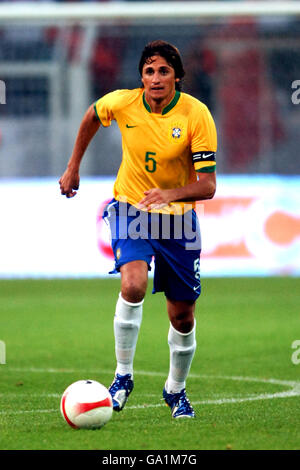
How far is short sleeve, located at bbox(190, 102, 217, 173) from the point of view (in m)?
5.61

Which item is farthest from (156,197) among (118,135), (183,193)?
(118,135)

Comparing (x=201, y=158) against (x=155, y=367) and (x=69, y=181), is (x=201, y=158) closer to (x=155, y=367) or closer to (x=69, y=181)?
(x=69, y=181)

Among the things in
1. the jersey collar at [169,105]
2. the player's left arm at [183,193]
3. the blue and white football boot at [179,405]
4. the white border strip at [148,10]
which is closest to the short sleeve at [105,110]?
the jersey collar at [169,105]

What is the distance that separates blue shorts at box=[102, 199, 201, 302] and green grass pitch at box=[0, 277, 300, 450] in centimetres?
76

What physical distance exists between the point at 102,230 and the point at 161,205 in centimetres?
851

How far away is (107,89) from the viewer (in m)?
15.8

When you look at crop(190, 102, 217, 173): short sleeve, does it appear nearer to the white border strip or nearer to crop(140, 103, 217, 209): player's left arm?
crop(140, 103, 217, 209): player's left arm

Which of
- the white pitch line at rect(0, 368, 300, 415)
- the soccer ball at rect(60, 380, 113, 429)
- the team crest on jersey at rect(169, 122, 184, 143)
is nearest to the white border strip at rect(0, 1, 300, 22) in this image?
the white pitch line at rect(0, 368, 300, 415)

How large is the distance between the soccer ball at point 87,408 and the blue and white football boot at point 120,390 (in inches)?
13.6

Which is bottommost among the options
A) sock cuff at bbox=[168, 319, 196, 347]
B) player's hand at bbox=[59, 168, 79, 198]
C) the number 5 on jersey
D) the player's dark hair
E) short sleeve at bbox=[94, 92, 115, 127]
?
sock cuff at bbox=[168, 319, 196, 347]

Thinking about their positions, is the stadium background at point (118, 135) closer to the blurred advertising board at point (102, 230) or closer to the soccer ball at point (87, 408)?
the blurred advertising board at point (102, 230)

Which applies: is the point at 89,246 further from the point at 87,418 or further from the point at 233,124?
the point at 87,418

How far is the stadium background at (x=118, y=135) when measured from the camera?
14320mm

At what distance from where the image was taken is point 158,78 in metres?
5.68
